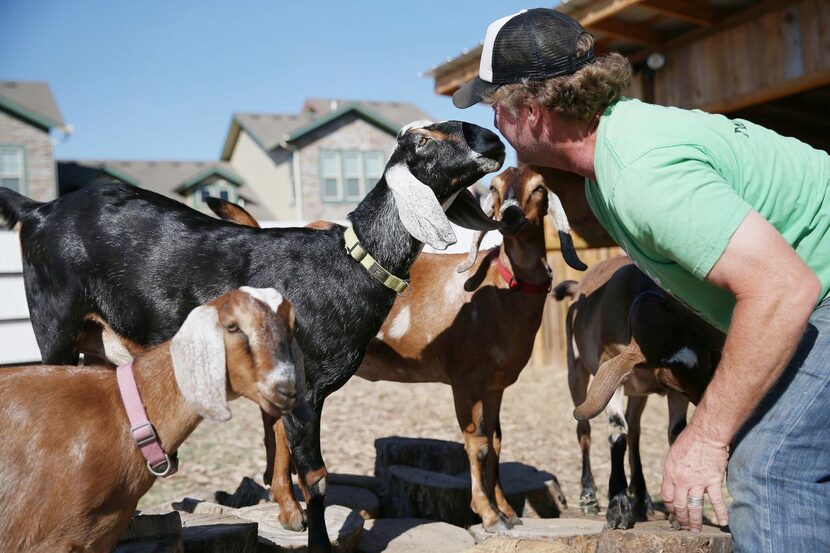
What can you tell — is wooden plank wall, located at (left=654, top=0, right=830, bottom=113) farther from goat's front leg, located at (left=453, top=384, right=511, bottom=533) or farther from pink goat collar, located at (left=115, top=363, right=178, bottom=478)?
pink goat collar, located at (left=115, top=363, right=178, bottom=478)

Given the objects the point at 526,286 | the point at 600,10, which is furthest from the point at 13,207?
the point at 600,10

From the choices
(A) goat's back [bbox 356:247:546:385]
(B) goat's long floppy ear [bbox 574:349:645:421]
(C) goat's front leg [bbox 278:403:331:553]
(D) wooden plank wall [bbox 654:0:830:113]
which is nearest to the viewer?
(B) goat's long floppy ear [bbox 574:349:645:421]

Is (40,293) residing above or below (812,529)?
above

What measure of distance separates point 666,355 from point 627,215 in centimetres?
175

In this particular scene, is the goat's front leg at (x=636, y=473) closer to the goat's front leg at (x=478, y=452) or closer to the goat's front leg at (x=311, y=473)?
the goat's front leg at (x=478, y=452)

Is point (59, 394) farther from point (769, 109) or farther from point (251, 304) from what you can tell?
point (769, 109)

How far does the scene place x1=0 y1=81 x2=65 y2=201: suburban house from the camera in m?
21.5

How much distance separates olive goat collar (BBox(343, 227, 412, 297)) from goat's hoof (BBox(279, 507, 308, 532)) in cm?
122

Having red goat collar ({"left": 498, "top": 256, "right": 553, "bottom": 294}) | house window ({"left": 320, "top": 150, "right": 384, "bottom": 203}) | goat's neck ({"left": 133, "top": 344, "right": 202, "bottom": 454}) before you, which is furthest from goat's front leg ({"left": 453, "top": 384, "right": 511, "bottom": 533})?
house window ({"left": 320, "top": 150, "right": 384, "bottom": 203})

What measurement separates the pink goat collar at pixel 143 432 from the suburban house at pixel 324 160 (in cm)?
2364

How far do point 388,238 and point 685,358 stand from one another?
1469 mm

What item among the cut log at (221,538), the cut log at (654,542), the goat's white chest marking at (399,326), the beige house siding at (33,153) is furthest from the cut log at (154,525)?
the beige house siding at (33,153)

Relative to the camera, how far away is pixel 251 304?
6.90 ft

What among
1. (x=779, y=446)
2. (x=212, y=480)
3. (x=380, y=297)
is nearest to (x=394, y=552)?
(x=380, y=297)
